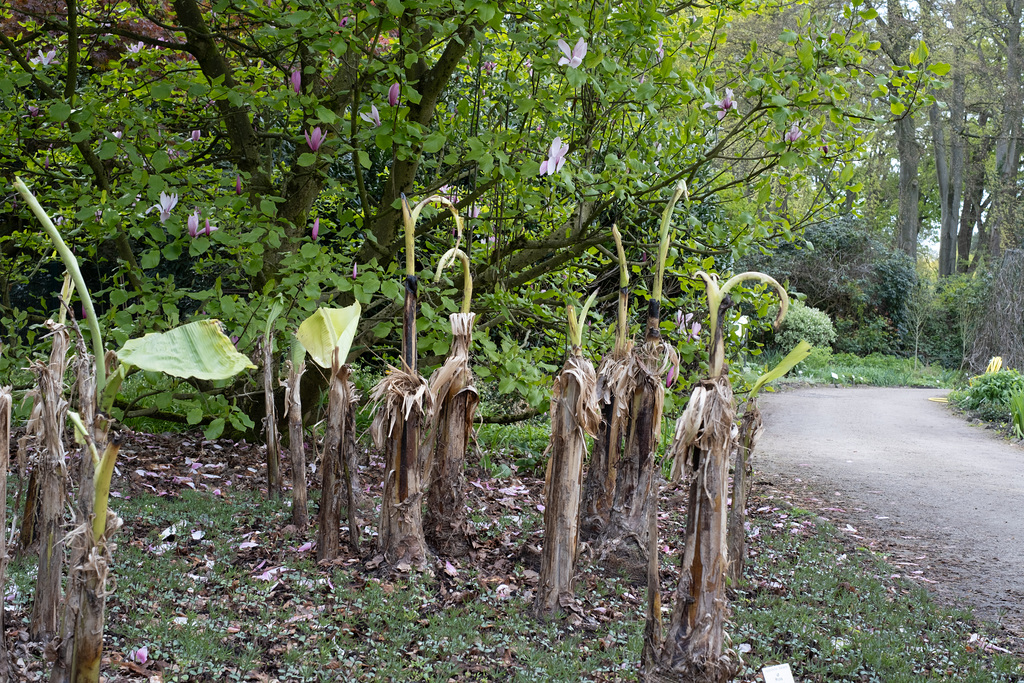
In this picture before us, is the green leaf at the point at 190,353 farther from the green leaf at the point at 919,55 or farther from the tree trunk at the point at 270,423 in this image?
the green leaf at the point at 919,55

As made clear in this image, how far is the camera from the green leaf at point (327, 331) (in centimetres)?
210

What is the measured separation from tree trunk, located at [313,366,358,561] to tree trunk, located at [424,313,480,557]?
0.33 metres

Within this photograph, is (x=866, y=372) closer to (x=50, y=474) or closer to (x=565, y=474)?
(x=565, y=474)

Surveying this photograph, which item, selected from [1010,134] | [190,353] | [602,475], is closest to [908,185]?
[1010,134]

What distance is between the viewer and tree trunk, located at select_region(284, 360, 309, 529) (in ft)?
9.76

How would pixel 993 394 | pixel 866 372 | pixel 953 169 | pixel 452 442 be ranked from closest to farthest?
pixel 452 442 → pixel 993 394 → pixel 866 372 → pixel 953 169

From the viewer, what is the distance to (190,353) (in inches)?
46.3

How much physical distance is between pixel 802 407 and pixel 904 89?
874cm

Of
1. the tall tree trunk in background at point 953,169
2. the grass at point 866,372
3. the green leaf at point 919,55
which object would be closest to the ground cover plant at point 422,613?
the green leaf at point 919,55

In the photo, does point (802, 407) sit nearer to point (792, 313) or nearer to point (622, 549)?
point (792, 313)

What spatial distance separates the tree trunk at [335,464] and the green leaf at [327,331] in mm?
500

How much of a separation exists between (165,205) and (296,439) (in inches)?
44.4

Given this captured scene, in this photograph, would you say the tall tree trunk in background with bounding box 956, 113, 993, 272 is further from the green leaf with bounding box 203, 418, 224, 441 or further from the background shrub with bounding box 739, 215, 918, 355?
the green leaf with bounding box 203, 418, 224, 441

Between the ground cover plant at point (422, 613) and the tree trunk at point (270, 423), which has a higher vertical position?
the tree trunk at point (270, 423)
